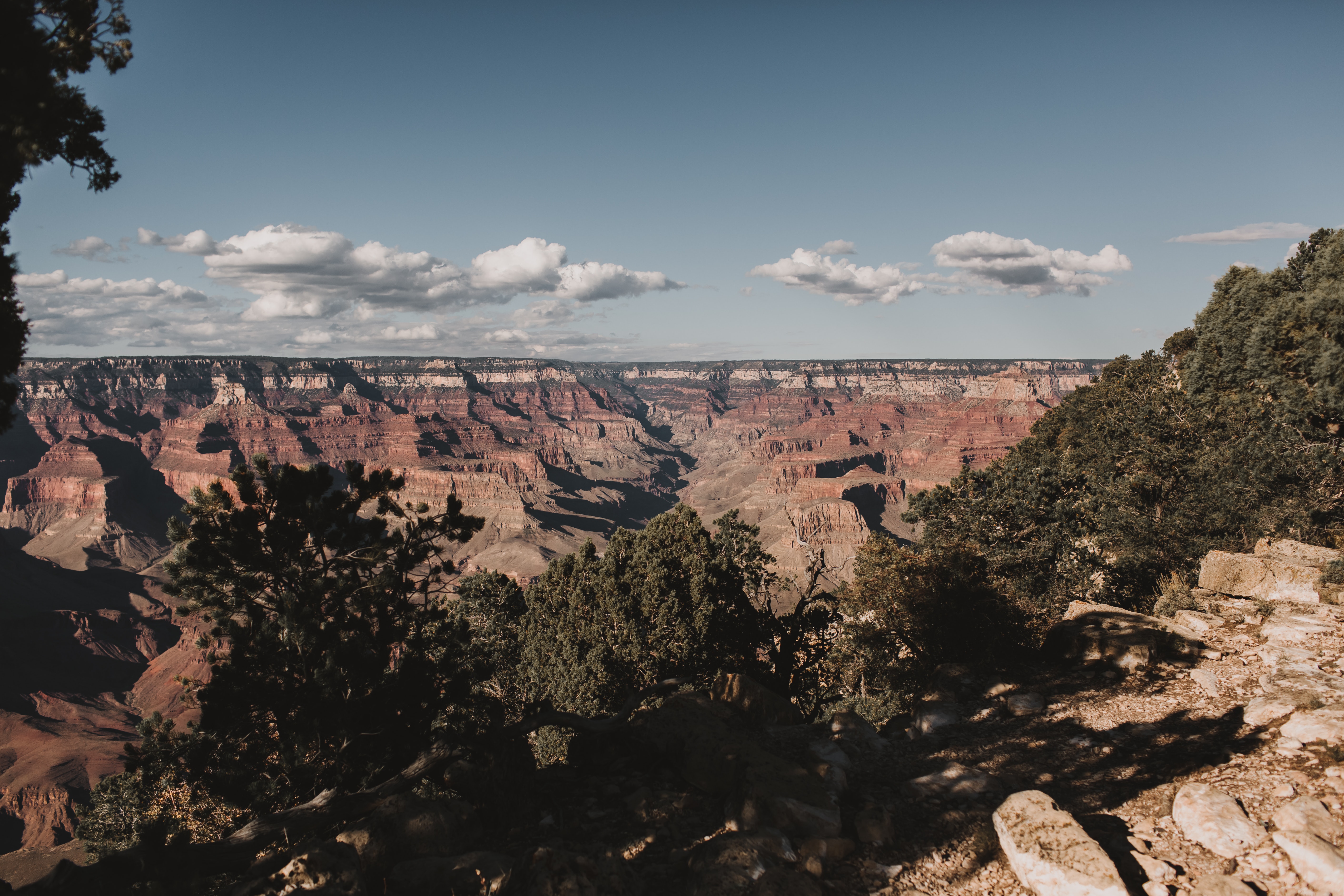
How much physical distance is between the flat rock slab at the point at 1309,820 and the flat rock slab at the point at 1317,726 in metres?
2.17

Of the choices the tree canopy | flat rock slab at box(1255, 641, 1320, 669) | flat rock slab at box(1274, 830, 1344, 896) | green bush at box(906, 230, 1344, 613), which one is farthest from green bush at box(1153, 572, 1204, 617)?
the tree canopy

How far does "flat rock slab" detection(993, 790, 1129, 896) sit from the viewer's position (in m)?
7.91

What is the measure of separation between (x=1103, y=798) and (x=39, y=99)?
1899cm

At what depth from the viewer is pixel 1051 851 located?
27.7 ft

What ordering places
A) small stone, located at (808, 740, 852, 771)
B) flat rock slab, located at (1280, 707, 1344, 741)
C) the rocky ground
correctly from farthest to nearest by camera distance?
1. small stone, located at (808, 740, 852, 771)
2. flat rock slab, located at (1280, 707, 1344, 741)
3. the rocky ground

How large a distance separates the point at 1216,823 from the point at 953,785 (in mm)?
3783

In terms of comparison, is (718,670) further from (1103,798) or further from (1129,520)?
(1129,520)

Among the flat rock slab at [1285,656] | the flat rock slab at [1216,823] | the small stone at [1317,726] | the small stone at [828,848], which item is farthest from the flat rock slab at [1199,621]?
the small stone at [828,848]

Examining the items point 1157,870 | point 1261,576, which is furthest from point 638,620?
point 1261,576

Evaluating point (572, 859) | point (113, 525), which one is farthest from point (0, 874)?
point (113, 525)

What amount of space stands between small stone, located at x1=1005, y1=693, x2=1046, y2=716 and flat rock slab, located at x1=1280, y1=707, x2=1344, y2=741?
488 cm

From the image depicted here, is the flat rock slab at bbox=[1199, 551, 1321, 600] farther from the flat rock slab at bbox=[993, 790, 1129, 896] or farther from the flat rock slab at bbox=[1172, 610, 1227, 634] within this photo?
the flat rock slab at bbox=[993, 790, 1129, 896]

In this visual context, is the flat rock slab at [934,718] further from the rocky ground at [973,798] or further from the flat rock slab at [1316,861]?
the flat rock slab at [1316,861]

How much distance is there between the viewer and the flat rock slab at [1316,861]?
290 inches
